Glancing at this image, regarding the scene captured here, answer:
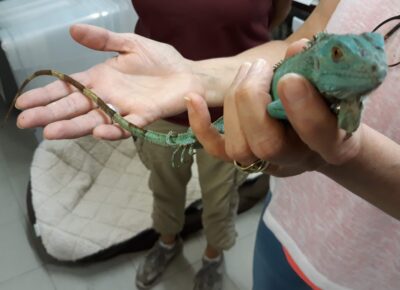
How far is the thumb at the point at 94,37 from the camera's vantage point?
863mm

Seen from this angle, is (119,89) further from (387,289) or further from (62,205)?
(62,205)

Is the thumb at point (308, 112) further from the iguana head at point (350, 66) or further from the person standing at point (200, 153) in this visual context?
the person standing at point (200, 153)

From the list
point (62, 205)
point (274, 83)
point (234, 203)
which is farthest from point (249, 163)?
point (62, 205)

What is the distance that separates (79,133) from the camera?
797mm

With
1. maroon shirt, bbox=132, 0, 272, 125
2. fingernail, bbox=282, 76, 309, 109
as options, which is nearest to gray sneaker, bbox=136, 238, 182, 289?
maroon shirt, bbox=132, 0, 272, 125

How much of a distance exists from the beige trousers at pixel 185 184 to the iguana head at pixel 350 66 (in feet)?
2.90

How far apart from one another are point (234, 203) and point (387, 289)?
87 centimetres

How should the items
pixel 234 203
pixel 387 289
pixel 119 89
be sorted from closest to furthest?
1. pixel 387 289
2. pixel 119 89
3. pixel 234 203

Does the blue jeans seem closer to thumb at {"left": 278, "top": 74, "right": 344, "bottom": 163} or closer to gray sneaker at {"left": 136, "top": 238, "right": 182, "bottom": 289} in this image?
thumb at {"left": 278, "top": 74, "right": 344, "bottom": 163}

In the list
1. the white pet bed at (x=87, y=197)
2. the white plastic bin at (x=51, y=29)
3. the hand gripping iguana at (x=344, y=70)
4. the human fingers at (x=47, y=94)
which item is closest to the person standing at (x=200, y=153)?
the white pet bed at (x=87, y=197)

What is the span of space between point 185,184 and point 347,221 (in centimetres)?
92

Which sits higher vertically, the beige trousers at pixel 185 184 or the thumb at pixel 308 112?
Answer: the thumb at pixel 308 112

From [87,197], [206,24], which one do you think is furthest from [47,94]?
[87,197]

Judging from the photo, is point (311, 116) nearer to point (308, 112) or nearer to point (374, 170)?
point (308, 112)
